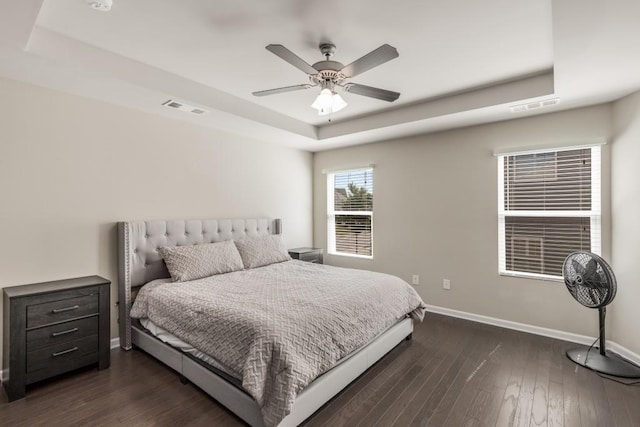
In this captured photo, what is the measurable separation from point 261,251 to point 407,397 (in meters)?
2.25

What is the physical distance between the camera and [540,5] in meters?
1.83

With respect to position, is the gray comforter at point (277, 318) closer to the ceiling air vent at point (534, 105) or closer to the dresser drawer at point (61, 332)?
the dresser drawer at point (61, 332)

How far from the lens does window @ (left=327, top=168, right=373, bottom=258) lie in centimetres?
476

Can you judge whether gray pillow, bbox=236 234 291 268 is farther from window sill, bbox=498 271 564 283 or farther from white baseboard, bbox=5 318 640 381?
window sill, bbox=498 271 564 283

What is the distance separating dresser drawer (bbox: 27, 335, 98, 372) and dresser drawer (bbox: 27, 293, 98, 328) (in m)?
0.20

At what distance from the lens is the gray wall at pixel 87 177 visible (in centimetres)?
246

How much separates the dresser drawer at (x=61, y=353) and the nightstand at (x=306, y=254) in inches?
100

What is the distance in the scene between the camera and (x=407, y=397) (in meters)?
2.22

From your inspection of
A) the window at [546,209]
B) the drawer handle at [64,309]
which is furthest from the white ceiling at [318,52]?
the drawer handle at [64,309]

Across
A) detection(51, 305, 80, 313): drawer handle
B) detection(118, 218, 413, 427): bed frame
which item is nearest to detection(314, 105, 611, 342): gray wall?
detection(118, 218, 413, 427): bed frame

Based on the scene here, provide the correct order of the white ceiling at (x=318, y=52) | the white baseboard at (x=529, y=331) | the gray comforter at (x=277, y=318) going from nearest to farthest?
the gray comforter at (x=277, y=318), the white ceiling at (x=318, y=52), the white baseboard at (x=529, y=331)

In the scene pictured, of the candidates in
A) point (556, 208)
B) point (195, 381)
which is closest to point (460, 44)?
point (556, 208)

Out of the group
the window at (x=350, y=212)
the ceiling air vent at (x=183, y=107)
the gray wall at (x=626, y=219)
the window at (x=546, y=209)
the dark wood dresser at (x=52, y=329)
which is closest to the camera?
the dark wood dresser at (x=52, y=329)

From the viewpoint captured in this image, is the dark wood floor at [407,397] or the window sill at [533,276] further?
the window sill at [533,276]
